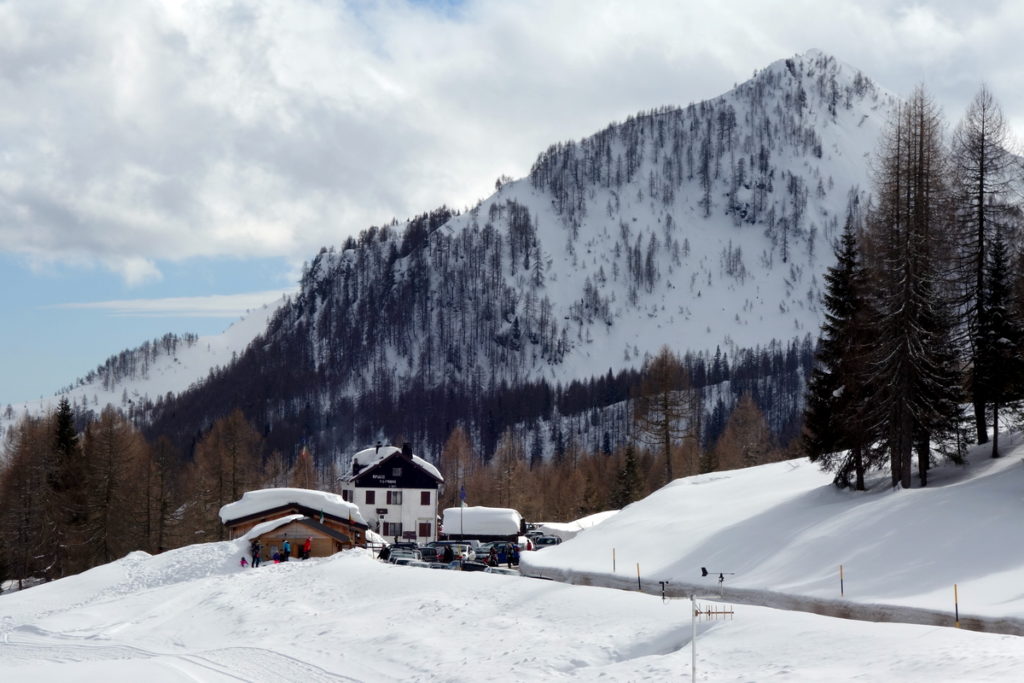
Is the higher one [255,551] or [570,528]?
[255,551]

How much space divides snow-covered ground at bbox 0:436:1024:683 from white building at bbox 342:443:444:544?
37257 mm

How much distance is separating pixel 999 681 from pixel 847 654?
405 cm

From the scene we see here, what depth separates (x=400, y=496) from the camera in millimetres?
83938

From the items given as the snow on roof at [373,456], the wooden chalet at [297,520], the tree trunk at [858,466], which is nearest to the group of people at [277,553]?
the wooden chalet at [297,520]

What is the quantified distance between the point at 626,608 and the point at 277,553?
2662 cm

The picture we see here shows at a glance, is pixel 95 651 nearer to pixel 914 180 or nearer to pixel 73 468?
pixel 914 180

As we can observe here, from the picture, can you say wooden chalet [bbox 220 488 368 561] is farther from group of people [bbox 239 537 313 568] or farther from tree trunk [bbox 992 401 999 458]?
tree trunk [bbox 992 401 999 458]

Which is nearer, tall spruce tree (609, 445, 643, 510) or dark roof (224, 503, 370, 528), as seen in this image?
dark roof (224, 503, 370, 528)

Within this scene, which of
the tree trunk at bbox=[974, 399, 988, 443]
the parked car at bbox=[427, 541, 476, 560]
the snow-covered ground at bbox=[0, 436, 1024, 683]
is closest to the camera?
the snow-covered ground at bbox=[0, 436, 1024, 683]

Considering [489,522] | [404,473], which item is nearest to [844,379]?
[489,522]

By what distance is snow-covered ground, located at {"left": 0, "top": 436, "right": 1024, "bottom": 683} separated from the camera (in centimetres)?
2197

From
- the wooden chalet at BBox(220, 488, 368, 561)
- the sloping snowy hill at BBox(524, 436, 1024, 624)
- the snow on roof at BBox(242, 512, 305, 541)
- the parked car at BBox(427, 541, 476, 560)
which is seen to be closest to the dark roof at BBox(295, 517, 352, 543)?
the wooden chalet at BBox(220, 488, 368, 561)

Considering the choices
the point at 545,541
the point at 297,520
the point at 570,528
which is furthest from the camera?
the point at 570,528

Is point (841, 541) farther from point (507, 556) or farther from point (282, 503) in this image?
point (282, 503)
